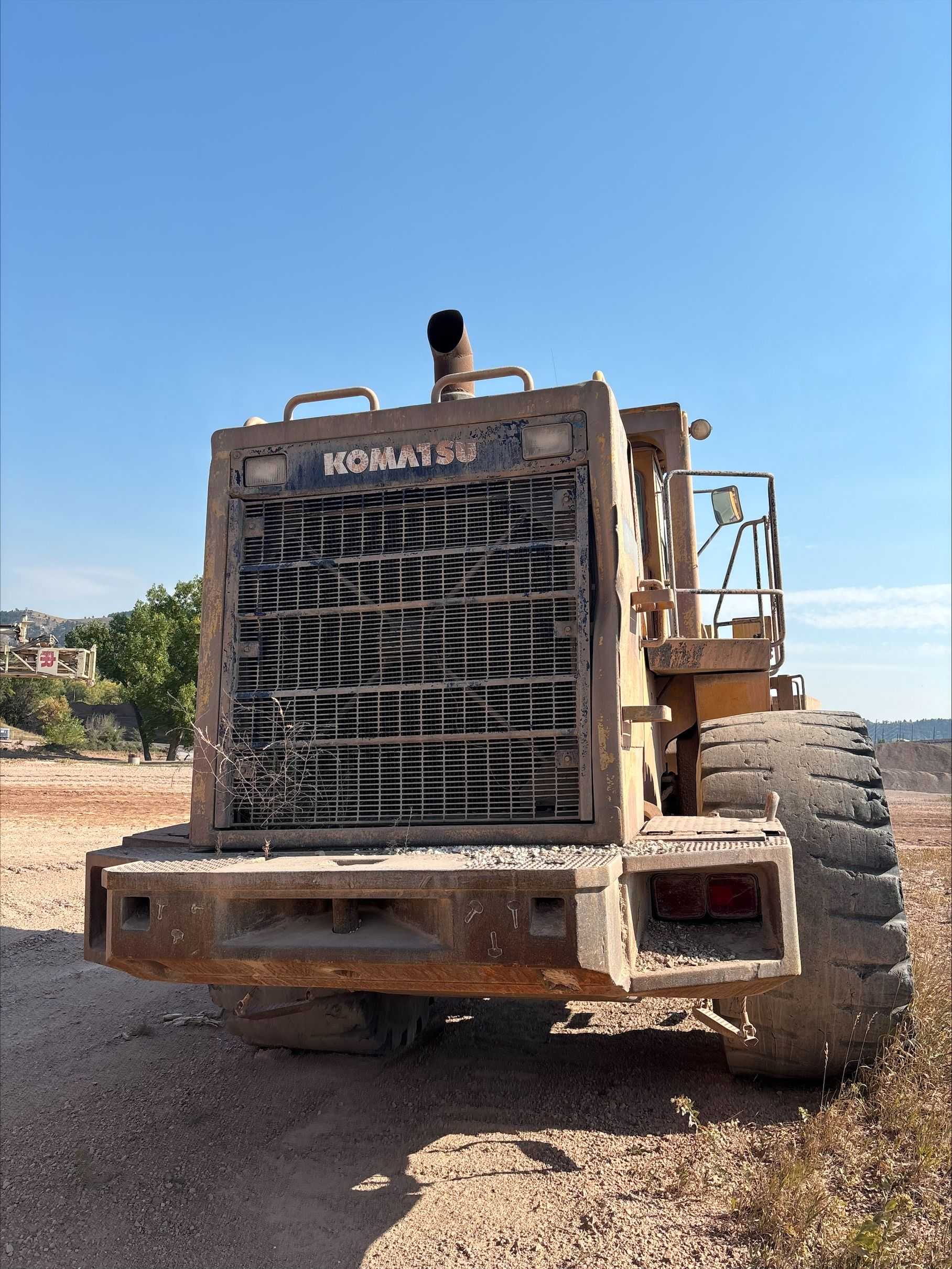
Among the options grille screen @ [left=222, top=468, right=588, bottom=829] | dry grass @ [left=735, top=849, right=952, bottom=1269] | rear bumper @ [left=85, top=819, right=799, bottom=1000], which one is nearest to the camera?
rear bumper @ [left=85, top=819, right=799, bottom=1000]

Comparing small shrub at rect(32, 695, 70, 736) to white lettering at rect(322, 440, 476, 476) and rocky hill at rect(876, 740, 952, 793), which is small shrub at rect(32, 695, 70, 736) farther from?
white lettering at rect(322, 440, 476, 476)

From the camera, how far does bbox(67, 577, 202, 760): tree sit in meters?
37.3

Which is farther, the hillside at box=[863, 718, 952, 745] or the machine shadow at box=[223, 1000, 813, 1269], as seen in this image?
the hillside at box=[863, 718, 952, 745]

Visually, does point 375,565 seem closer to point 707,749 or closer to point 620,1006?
point 707,749

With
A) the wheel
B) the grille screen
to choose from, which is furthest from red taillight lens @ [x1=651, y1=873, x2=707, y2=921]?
the wheel

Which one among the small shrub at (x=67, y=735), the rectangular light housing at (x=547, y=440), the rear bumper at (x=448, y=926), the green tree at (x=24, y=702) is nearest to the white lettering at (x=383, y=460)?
the rectangular light housing at (x=547, y=440)

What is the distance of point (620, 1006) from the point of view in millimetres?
5617

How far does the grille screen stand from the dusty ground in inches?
54.0

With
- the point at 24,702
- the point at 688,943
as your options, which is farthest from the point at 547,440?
the point at 24,702

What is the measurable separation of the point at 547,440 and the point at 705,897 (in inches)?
72.7

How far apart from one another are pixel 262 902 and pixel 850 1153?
2.45 m

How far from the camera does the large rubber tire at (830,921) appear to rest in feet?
12.0

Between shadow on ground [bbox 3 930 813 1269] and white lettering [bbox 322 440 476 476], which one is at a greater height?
white lettering [bbox 322 440 476 476]

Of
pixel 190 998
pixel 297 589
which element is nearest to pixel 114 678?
pixel 190 998
